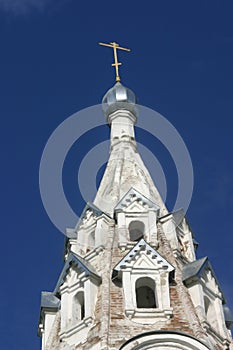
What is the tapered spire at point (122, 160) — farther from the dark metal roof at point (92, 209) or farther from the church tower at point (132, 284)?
the dark metal roof at point (92, 209)

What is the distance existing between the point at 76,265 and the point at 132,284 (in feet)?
8.19

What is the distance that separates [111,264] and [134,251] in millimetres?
1112

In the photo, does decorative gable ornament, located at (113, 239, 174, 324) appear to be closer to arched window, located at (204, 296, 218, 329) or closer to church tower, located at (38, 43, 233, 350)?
church tower, located at (38, 43, 233, 350)

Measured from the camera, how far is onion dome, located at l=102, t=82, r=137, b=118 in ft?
132

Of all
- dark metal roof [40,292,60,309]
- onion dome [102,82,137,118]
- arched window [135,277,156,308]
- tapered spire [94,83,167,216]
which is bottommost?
arched window [135,277,156,308]

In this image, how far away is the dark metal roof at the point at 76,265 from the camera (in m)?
29.6

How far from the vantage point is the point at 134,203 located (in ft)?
108

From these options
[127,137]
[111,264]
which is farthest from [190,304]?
[127,137]

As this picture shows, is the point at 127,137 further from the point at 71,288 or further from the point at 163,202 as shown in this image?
the point at 71,288

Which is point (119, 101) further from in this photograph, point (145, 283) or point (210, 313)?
point (210, 313)

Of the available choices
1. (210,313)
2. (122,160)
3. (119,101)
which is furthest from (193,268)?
(119,101)

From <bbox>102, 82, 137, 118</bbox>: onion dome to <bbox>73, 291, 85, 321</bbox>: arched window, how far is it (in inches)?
502

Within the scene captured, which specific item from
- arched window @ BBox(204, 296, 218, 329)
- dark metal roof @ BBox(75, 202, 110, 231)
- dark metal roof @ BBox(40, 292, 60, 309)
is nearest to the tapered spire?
dark metal roof @ BBox(75, 202, 110, 231)

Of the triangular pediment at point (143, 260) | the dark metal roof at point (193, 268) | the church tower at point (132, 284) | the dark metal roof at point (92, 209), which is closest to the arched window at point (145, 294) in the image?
the church tower at point (132, 284)
